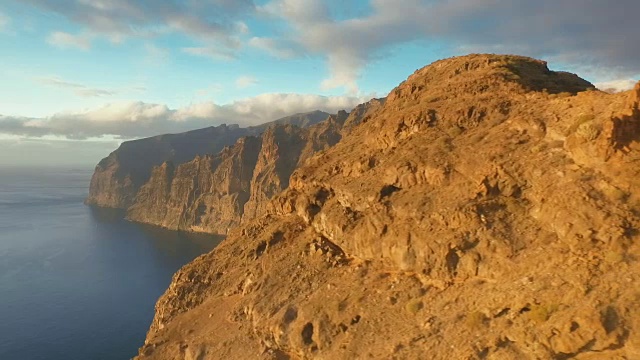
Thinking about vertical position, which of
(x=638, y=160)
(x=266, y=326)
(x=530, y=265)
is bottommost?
(x=266, y=326)

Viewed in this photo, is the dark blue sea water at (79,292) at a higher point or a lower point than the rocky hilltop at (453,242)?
lower

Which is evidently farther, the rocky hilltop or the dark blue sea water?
the dark blue sea water

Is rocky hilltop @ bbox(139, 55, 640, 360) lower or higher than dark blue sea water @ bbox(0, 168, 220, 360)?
higher

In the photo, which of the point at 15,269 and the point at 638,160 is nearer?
the point at 638,160

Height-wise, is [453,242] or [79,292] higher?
[453,242]

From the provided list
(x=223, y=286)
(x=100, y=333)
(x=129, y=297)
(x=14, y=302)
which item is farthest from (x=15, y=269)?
(x=223, y=286)

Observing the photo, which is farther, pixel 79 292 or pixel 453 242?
pixel 79 292

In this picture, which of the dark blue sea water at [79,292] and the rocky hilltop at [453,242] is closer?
the rocky hilltop at [453,242]

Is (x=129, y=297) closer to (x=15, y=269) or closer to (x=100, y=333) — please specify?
(x=100, y=333)
